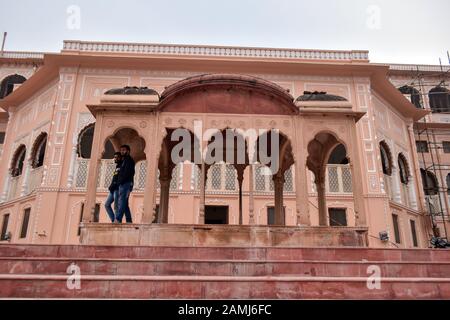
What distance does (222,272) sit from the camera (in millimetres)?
5891

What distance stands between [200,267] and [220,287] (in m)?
0.65

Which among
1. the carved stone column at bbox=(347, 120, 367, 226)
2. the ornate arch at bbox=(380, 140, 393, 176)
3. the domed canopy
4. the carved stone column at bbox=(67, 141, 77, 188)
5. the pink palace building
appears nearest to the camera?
the carved stone column at bbox=(347, 120, 367, 226)

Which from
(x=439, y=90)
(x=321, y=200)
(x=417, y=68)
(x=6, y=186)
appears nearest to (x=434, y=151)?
(x=439, y=90)

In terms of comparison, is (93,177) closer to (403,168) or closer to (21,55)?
(403,168)

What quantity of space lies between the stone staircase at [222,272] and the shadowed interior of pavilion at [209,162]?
908mm

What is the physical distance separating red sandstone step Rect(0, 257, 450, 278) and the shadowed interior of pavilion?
1.49 m

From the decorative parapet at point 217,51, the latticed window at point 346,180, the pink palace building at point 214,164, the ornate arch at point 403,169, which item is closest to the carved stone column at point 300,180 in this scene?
the pink palace building at point 214,164

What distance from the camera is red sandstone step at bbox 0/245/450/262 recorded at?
6.43 metres

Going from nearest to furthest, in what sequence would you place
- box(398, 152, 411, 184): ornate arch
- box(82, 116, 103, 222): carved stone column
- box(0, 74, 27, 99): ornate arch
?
1. box(82, 116, 103, 222): carved stone column
2. box(398, 152, 411, 184): ornate arch
3. box(0, 74, 27, 99): ornate arch

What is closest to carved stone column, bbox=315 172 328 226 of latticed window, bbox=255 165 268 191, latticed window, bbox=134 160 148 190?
latticed window, bbox=255 165 268 191

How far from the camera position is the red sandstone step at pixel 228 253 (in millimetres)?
6426

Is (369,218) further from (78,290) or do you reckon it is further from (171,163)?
(78,290)

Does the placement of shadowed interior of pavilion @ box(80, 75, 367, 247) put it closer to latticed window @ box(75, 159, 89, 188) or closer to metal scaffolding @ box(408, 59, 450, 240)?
latticed window @ box(75, 159, 89, 188)

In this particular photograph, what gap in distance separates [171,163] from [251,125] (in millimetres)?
3183
